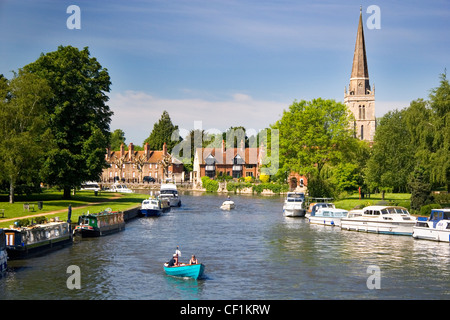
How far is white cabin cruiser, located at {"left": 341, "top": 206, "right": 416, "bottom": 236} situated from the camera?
5803cm

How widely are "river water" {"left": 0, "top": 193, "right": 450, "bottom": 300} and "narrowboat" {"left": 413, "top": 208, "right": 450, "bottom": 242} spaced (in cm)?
116

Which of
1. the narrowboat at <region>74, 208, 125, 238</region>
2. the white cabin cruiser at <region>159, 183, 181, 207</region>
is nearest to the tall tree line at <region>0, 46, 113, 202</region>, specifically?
the narrowboat at <region>74, 208, 125, 238</region>

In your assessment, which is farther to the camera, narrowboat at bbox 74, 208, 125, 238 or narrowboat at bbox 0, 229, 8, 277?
narrowboat at bbox 74, 208, 125, 238

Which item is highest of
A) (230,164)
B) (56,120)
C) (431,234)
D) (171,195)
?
(56,120)

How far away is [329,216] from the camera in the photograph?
226 ft

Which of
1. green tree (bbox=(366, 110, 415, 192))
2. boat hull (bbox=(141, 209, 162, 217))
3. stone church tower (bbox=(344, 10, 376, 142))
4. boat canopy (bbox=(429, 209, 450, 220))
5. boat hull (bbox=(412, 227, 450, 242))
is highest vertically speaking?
stone church tower (bbox=(344, 10, 376, 142))

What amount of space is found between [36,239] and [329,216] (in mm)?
38862

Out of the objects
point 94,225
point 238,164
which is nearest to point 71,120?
point 94,225

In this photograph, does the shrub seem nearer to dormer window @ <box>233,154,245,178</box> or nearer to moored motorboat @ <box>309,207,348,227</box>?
moored motorboat @ <box>309,207,348,227</box>

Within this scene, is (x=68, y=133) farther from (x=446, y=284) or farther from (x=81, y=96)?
(x=446, y=284)

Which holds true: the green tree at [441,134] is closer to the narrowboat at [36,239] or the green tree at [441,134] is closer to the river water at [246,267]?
the river water at [246,267]

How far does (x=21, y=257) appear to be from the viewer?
4081cm

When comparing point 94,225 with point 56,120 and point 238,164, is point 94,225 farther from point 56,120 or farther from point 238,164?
point 238,164

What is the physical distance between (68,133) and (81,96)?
573cm
